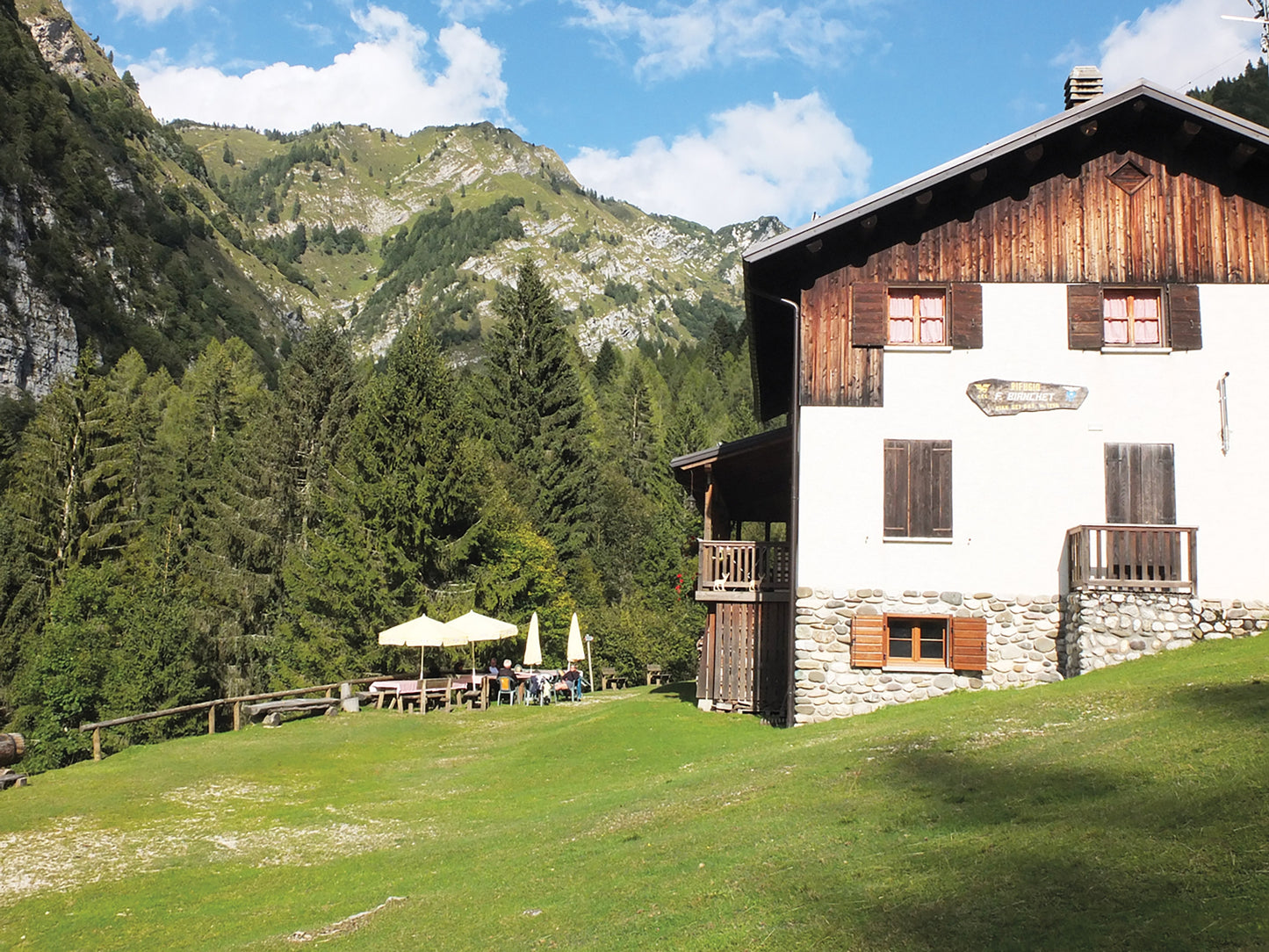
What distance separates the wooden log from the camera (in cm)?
1841

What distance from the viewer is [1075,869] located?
7.19m

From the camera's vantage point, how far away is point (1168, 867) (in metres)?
6.83

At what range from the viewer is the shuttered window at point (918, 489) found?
19.5 meters

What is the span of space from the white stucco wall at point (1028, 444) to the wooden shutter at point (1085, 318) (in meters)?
0.15

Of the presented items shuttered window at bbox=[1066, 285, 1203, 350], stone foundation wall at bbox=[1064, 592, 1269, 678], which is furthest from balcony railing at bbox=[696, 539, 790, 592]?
shuttered window at bbox=[1066, 285, 1203, 350]

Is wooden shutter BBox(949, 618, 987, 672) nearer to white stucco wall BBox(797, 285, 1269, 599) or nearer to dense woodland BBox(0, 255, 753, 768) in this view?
white stucco wall BBox(797, 285, 1269, 599)

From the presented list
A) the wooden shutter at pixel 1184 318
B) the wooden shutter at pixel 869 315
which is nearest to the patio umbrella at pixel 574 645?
the wooden shutter at pixel 869 315

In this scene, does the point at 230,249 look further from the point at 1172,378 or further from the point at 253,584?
the point at 1172,378

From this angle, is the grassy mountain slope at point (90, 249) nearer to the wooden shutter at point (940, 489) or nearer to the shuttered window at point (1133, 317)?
the wooden shutter at point (940, 489)

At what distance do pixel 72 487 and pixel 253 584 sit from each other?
824 cm

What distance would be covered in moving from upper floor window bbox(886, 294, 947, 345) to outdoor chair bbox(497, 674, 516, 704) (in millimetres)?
15459

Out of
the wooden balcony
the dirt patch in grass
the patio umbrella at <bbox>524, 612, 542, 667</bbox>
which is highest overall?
the wooden balcony

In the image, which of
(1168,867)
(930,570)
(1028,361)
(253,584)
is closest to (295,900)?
(1168,867)

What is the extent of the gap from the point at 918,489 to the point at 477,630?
13.7 metres
